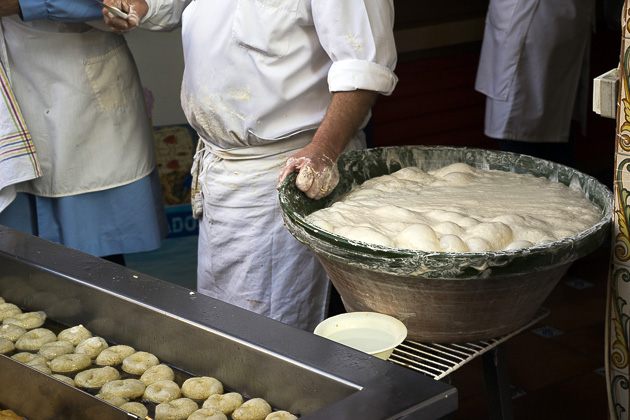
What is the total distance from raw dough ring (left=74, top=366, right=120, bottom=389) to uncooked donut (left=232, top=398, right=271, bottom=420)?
1.01 ft

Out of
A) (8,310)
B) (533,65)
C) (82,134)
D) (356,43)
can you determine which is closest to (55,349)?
(8,310)

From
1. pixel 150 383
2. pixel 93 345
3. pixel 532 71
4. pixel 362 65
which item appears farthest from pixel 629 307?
pixel 532 71

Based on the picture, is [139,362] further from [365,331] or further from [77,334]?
[365,331]

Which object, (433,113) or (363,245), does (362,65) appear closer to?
(363,245)

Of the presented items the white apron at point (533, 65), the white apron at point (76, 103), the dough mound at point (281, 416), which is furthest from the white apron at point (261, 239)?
the white apron at point (533, 65)

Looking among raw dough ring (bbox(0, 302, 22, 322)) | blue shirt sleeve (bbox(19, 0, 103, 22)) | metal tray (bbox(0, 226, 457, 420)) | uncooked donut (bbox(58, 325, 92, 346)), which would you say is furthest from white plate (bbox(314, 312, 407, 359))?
blue shirt sleeve (bbox(19, 0, 103, 22))

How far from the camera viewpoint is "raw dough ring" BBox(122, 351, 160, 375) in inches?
56.7

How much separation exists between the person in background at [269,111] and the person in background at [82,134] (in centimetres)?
25

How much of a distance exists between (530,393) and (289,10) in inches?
66.1

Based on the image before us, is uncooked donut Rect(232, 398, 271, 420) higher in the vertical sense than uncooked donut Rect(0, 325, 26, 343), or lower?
higher

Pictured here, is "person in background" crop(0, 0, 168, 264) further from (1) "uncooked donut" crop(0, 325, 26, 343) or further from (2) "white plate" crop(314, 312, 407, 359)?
(2) "white plate" crop(314, 312, 407, 359)

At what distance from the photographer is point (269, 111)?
1959 mm

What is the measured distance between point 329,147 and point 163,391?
2.14ft

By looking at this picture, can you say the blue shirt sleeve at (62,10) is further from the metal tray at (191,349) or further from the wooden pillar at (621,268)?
the wooden pillar at (621,268)
